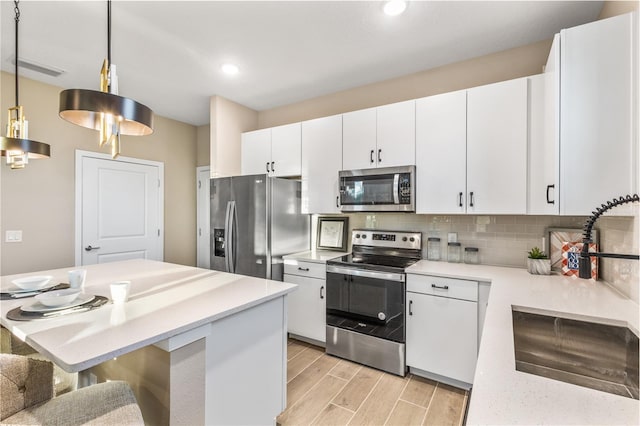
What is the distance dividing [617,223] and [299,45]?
2.45 metres

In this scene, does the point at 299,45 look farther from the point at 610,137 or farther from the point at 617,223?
the point at 617,223

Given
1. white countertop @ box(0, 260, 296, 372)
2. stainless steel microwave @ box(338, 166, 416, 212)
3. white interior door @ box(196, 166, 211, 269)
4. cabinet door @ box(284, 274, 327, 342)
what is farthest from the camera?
white interior door @ box(196, 166, 211, 269)

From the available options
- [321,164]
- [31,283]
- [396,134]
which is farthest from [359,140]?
[31,283]

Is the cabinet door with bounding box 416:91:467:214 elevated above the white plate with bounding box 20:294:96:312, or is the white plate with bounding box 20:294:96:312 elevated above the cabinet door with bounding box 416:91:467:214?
the cabinet door with bounding box 416:91:467:214

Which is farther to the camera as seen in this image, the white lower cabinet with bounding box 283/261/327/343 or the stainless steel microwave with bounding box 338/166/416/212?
the white lower cabinet with bounding box 283/261/327/343

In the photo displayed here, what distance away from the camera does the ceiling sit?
76.2 inches

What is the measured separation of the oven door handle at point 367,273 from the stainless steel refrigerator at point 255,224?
0.64 m

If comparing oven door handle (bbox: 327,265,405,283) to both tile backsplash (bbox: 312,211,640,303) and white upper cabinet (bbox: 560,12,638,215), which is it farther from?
white upper cabinet (bbox: 560,12,638,215)

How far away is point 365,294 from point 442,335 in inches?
25.6

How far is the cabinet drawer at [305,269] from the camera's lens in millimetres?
2779

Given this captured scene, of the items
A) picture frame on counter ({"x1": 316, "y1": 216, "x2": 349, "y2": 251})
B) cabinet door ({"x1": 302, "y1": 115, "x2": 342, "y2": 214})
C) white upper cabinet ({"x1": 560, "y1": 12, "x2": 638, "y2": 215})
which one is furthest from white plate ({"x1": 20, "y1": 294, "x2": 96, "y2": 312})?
white upper cabinet ({"x1": 560, "y1": 12, "x2": 638, "y2": 215})

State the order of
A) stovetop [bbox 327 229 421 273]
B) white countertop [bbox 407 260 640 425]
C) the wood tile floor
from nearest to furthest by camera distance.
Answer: white countertop [bbox 407 260 640 425]
the wood tile floor
stovetop [bbox 327 229 421 273]

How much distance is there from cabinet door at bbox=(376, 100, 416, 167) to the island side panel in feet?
5.13

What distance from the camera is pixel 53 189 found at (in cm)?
311
